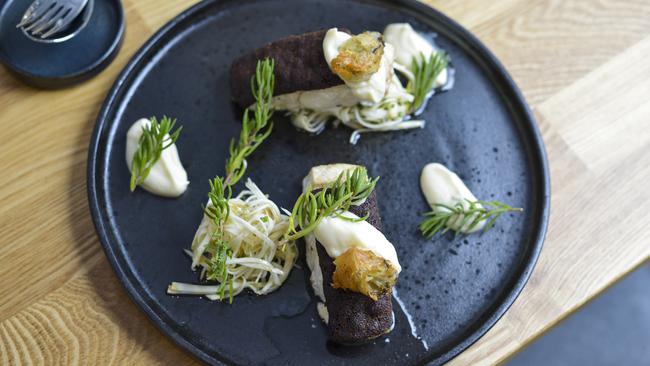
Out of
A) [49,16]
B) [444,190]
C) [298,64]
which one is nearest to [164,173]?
[298,64]

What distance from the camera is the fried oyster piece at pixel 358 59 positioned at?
2.00 metres

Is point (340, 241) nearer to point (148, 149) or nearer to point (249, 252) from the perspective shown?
point (249, 252)

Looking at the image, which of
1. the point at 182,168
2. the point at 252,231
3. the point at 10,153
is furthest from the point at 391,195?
the point at 10,153

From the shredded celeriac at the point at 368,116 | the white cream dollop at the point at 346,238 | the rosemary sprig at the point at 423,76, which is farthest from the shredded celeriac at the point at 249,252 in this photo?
the rosemary sprig at the point at 423,76

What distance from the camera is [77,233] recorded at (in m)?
2.06

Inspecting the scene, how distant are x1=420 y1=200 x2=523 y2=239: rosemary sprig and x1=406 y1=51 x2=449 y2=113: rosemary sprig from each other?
379mm

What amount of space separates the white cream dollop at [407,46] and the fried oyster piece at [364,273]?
0.78 meters

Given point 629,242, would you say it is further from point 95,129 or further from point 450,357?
point 95,129

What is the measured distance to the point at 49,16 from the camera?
2.15 meters

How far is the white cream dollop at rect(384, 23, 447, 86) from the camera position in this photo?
2.29 meters

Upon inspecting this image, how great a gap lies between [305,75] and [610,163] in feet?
3.50

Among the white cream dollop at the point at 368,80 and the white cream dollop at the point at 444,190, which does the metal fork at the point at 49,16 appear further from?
the white cream dollop at the point at 444,190

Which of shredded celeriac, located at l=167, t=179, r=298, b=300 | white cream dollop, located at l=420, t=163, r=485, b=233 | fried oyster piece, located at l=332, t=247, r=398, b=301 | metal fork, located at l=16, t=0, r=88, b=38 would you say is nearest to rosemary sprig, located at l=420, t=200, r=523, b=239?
white cream dollop, located at l=420, t=163, r=485, b=233

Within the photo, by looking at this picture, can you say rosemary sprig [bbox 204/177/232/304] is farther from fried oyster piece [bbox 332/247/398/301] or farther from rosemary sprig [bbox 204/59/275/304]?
fried oyster piece [bbox 332/247/398/301]
